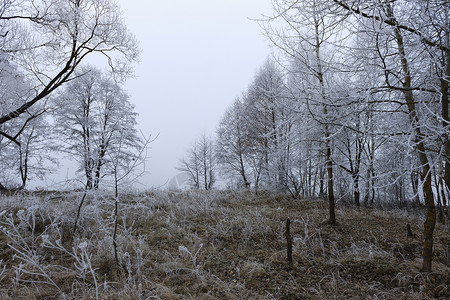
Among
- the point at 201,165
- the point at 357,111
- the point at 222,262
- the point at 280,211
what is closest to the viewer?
the point at 357,111

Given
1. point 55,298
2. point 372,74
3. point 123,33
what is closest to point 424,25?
point 372,74

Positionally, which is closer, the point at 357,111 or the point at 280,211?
the point at 357,111

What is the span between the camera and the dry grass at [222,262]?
117 inches

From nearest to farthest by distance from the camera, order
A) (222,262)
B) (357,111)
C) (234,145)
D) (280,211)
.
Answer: (357,111) < (222,262) < (280,211) < (234,145)

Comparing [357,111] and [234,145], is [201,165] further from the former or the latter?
[357,111]

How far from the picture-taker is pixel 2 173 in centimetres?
1361

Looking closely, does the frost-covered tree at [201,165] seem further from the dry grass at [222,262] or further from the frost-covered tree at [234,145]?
the dry grass at [222,262]

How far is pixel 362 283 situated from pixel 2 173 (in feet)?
60.6

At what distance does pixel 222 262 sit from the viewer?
3.97 meters

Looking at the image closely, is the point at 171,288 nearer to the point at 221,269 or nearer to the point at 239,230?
the point at 221,269

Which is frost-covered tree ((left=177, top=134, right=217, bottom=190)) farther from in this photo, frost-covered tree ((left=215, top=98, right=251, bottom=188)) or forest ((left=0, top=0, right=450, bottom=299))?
forest ((left=0, top=0, right=450, bottom=299))

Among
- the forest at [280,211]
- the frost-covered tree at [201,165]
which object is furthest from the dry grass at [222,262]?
the frost-covered tree at [201,165]

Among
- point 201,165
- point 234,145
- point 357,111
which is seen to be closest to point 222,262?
point 357,111

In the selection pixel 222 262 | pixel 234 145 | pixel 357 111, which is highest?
pixel 234 145
